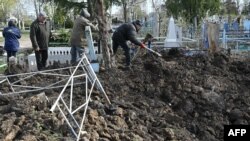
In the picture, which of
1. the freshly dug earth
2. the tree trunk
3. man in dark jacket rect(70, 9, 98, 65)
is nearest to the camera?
the freshly dug earth

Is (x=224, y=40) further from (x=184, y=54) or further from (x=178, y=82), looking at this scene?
(x=178, y=82)

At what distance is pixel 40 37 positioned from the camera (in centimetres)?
973

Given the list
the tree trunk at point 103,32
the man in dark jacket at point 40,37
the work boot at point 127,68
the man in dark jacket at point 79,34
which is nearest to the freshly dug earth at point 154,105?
the work boot at point 127,68

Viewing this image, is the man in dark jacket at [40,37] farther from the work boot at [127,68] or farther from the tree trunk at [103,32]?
the work boot at [127,68]

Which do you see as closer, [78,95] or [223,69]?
[78,95]

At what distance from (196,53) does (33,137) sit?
24.5 feet

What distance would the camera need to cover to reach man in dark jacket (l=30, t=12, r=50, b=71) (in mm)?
9539

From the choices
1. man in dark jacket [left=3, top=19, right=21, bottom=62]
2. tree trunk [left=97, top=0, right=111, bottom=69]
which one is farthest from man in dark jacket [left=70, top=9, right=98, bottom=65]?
man in dark jacket [left=3, top=19, right=21, bottom=62]

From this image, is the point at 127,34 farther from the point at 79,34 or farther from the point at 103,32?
the point at 79,34

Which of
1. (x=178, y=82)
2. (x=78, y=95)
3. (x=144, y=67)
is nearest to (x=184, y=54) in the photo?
(x=144, y=67)

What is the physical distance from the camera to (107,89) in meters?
7.53

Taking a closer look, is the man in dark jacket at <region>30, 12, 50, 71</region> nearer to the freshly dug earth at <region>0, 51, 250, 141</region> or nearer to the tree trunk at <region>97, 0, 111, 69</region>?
the freshly dug earth at <region>0, 51, 250, 141</region>

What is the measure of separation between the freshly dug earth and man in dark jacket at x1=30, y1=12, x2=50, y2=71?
1.39 metres

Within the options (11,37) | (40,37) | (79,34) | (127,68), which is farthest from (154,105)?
(11,37)
